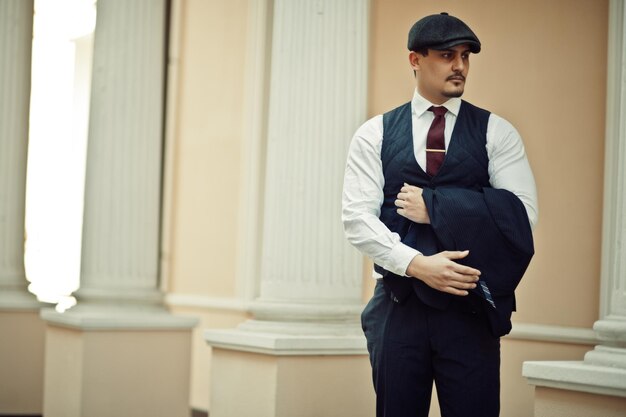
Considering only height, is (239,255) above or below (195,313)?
above

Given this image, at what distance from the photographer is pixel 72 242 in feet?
37.9

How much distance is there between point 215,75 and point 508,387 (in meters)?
3.90

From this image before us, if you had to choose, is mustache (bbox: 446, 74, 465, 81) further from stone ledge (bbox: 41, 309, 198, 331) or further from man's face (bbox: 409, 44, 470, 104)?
stone ledge (bbox: 41, 309, 198, 331)

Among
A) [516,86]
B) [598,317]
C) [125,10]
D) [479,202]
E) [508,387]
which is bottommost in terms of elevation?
[508,387]

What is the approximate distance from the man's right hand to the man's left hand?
136mm

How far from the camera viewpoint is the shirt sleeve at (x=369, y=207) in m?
3.00

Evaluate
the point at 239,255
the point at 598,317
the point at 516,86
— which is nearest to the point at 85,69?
the point at 239,255

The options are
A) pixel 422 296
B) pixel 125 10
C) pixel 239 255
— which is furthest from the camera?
pixel 239 255

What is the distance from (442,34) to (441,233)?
0.62 metres

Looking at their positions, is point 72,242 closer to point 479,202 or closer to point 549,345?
point 549,345

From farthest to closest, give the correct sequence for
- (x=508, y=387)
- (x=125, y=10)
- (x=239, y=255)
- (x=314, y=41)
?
(x=239, y=255), (x=125, y=10), (x=508, y=387), (x=314, y=41)

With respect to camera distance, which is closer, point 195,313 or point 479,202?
point 479,202

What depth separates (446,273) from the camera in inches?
114

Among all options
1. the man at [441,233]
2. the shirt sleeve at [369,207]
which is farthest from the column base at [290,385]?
the shirt sleeve at [369,207]
